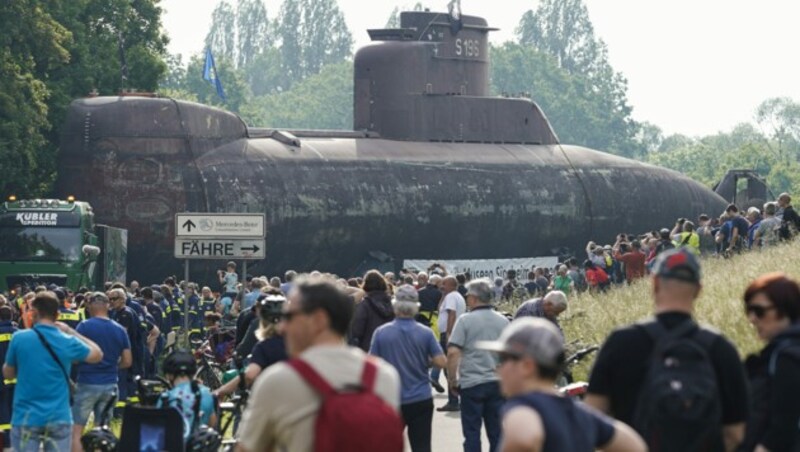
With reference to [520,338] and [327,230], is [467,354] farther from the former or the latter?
[327,230]

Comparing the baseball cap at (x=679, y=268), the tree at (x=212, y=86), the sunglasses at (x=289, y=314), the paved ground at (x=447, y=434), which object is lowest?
the paved ground at (x=447, y=434)

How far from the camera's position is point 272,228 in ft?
128

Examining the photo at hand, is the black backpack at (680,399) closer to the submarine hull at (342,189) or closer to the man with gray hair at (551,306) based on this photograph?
the man with gray hair at (551,306)

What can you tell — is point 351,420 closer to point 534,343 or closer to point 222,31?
point 534,343

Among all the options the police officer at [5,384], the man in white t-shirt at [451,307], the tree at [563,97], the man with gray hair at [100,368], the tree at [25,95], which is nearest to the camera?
the man with gray hair at [100,368]

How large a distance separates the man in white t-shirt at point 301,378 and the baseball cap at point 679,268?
4.98 ft

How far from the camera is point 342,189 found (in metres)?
41.1

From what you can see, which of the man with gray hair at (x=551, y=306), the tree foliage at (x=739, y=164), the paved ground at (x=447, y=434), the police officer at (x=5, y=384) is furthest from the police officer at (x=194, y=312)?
the tree foliage at (x=739, y=164)

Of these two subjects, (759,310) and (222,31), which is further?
(222,31)

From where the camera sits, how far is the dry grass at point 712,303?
16438 millimetres

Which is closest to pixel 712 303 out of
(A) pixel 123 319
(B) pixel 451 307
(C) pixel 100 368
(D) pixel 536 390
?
(B) pixel 451 307

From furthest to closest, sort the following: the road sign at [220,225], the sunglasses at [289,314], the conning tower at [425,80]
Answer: the conning tower at [425,80]
the road sign at [220,225]
the sunglasses at [289,314]

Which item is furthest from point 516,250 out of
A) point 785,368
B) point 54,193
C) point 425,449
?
point 785,368

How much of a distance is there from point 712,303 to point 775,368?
11.0 m
